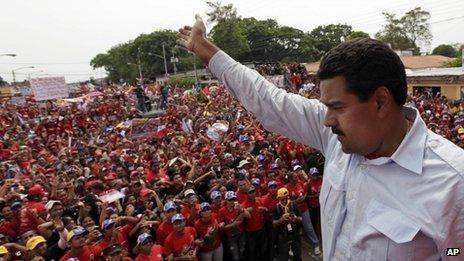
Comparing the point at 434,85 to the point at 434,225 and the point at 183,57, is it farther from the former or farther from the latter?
the point at 183,57

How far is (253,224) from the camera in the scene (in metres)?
7.52

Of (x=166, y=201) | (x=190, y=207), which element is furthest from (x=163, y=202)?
(x=190, y=207)

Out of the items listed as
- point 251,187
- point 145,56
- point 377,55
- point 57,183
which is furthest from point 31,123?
point 145,56

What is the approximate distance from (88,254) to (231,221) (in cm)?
247

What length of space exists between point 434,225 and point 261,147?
10877mm

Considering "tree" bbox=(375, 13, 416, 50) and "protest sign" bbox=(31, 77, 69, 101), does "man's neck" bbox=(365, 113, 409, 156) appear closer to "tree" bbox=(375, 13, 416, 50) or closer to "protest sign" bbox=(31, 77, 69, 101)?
"protest sign" bbox=(31, 77, 69, 101)

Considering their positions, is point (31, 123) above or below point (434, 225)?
below

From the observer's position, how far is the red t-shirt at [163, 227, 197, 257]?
20.0 ft

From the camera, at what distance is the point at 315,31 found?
84688 mm

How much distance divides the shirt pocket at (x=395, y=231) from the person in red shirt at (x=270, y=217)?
6542 millimetres

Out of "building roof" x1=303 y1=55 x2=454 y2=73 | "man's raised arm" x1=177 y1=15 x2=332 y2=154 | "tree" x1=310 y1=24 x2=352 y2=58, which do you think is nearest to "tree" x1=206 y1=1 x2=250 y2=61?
"building roof" x1=303 y1=55 x2=454 y2=73

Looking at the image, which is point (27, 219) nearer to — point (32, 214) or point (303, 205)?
point (32, 214)

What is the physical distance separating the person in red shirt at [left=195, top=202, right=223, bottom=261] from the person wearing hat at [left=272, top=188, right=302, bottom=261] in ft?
3.83

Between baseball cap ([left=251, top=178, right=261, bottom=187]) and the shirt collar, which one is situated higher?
the shirt collar
